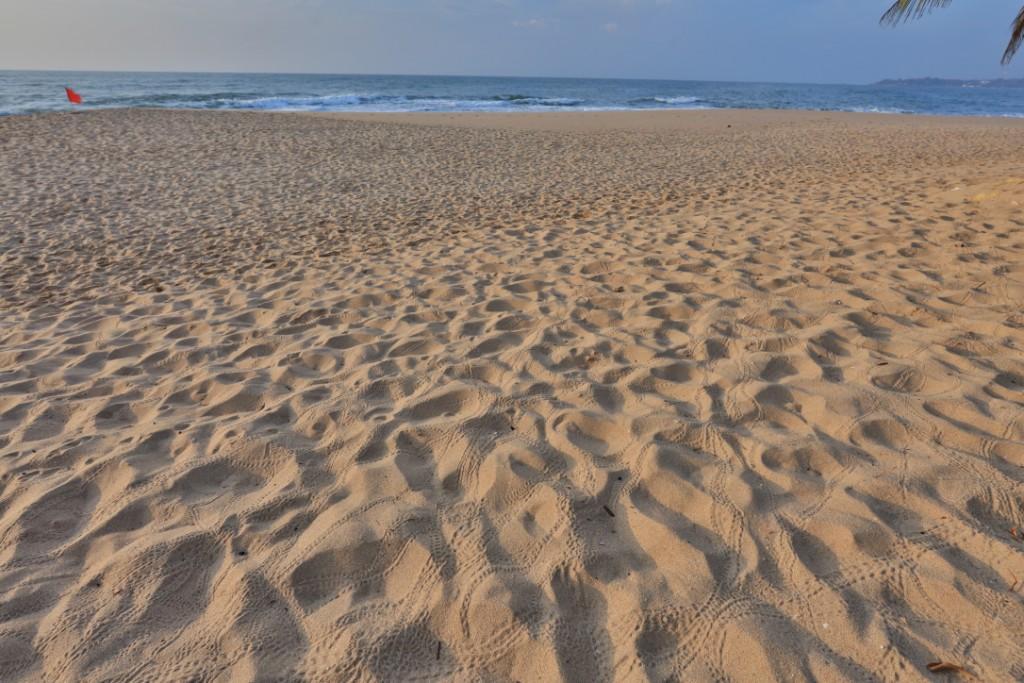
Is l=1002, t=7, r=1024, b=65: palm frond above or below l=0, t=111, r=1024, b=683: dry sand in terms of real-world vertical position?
above

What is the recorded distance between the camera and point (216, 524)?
2.10 m

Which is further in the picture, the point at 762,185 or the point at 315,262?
the point at 762,185

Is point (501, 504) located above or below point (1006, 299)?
below

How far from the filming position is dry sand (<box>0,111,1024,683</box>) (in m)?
1.66

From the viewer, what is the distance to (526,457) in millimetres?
2400

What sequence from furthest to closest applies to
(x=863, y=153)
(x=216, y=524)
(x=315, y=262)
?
(x=863, y=153) < (x=315, y=262) < (x=216, y=524)

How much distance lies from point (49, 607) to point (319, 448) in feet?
3.35

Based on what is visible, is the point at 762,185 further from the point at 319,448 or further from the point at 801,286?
the point at 319,448

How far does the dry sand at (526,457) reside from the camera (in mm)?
1657

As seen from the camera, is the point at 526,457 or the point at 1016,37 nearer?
the point at 526,457

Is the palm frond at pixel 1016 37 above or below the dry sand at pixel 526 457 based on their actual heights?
above

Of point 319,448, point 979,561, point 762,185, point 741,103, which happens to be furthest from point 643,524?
point 741,103

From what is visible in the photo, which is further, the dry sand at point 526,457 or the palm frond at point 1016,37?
the palm frond at point 1016,37

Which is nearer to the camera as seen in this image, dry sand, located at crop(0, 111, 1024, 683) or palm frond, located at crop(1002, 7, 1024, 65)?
dry sand, located at crop(0, 111, 1024, 683)
